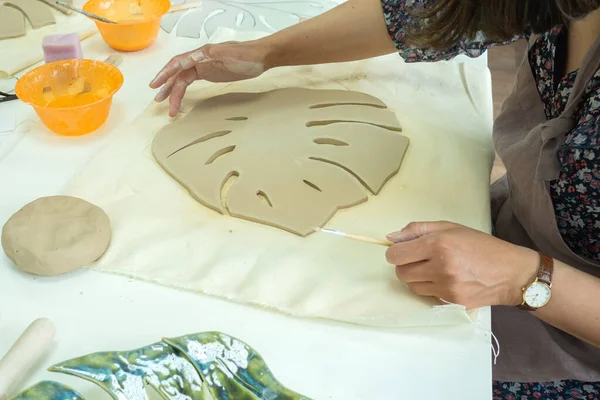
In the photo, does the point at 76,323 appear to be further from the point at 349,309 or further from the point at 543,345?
the point at 543,345

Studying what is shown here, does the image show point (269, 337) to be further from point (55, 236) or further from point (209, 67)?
point (209, 67)

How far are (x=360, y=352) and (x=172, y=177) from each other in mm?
494

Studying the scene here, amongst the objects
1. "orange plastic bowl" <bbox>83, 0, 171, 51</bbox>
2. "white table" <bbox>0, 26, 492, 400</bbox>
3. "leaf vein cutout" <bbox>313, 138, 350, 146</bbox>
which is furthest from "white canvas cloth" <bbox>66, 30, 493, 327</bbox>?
"orange plastic bowl" <bbox>83, 0, 171, 51</bbox>

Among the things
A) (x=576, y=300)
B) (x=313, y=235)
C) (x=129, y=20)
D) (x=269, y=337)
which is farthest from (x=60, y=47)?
(x=576, y=300)

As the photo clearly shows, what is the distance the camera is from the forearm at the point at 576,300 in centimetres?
77

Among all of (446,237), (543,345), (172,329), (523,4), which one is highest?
(523,4)

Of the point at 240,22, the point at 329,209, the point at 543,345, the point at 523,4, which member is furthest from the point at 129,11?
the point at 543,345

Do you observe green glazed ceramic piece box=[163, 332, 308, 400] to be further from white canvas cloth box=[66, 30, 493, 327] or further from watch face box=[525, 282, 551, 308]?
watch face box=[525, 282, 551, 308]

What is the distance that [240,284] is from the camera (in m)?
0.80

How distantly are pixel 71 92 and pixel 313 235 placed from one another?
657 mm

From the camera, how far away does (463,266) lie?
0.74m

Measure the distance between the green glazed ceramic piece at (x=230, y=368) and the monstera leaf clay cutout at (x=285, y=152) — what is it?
0.27m

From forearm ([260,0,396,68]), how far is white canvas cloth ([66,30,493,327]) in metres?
0.07

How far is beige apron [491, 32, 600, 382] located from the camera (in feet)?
2.88
